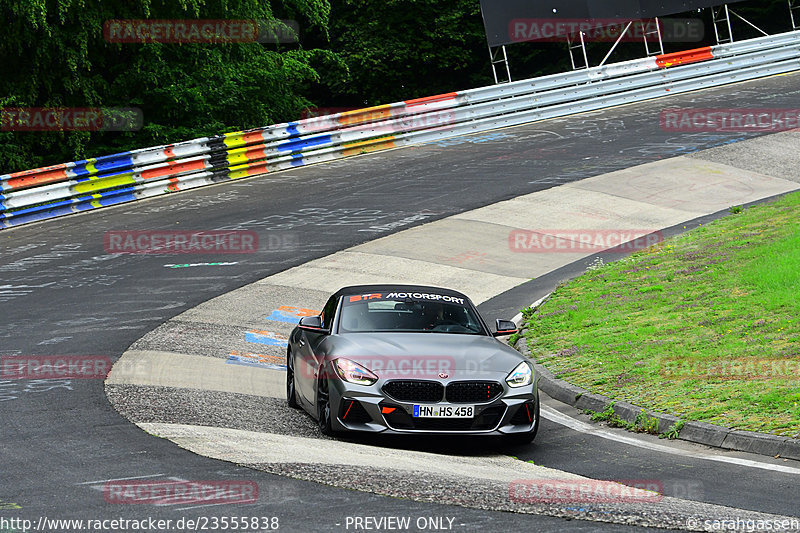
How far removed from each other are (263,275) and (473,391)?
29.2 ft

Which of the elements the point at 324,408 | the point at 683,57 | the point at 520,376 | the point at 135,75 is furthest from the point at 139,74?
the point at 520,376

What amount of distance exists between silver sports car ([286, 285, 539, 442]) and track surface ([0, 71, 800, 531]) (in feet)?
1.88

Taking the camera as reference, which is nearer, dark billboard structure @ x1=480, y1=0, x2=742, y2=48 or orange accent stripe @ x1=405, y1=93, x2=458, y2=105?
orange accent stripe @ x1=405, y1=93, x2=458, y2=105

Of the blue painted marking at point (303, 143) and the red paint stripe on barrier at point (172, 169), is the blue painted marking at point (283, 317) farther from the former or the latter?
the blue painted marking at point (303, 143)

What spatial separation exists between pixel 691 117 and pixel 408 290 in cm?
1962

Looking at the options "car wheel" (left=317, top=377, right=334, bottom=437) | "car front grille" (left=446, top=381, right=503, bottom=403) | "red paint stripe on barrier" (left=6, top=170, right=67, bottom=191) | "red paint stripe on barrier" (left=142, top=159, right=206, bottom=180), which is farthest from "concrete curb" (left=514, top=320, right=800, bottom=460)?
"red paint stripe on barrier" (left=142, top=159, right=206, bottom=180)

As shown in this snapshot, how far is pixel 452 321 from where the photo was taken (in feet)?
33.8

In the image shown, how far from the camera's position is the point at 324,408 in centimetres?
918

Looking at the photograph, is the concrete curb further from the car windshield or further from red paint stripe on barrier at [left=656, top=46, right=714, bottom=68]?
red paint stripe on barrier at [left=656, top=46, right=714, bottom=68]

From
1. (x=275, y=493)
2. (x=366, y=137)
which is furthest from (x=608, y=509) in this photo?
(x=366, y=137)

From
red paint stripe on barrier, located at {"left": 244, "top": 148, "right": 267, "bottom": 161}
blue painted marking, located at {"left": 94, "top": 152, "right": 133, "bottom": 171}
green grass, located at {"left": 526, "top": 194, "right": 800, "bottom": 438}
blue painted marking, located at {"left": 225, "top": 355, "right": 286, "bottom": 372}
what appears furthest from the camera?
red paint stripe on barrier, located at {"left": 244, "top": 148, "right": 267, "bottom": 161}

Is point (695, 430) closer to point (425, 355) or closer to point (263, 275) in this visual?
point (425, 355)

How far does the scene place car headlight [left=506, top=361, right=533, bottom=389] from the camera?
908 centimetres

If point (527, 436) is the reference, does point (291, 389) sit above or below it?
above
